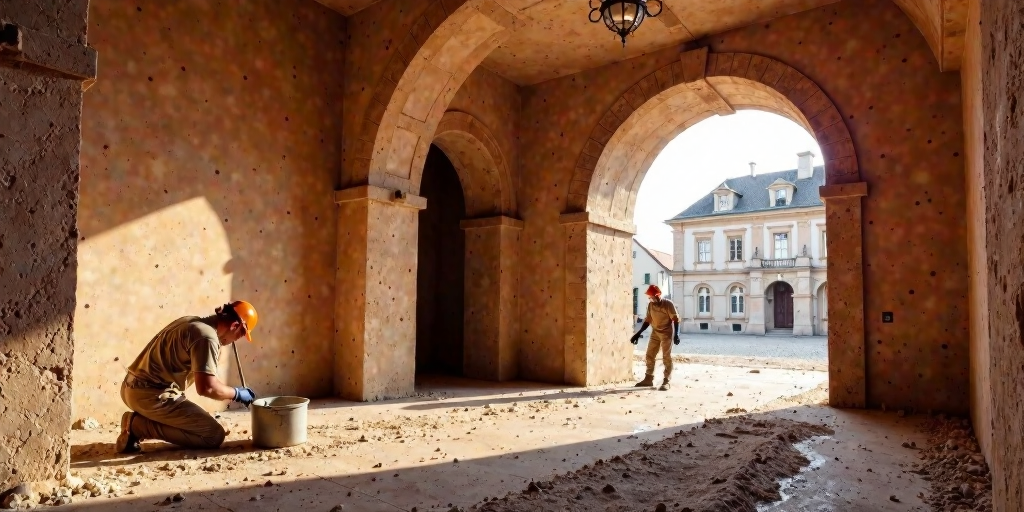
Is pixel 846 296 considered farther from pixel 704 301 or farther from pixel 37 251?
pixel 704 301

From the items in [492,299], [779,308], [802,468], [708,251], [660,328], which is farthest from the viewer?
[708,251]

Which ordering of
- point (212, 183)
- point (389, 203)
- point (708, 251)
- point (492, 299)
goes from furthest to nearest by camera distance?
point (708, 251) → point (492, 299) → point (389, 203) → point (212, 183)

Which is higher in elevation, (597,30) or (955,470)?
(597,30)

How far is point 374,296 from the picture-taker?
759 centimetres

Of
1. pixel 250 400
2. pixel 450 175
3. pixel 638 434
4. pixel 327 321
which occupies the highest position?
pixel 450 175

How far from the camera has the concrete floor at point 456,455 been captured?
374cm

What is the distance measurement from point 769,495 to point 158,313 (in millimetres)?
5809

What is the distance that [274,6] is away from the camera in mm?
7332

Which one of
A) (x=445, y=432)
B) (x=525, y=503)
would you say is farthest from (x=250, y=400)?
(x=525, y=503)

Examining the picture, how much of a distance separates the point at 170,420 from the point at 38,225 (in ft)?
6.29

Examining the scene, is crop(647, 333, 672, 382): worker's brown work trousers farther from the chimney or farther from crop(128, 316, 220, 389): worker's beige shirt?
the chimney

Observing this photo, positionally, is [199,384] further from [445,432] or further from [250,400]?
[445,432]

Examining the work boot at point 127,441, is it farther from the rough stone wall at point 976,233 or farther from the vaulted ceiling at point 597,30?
the rough stone wall at point 976,233

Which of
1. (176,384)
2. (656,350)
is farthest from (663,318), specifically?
(176,384)
